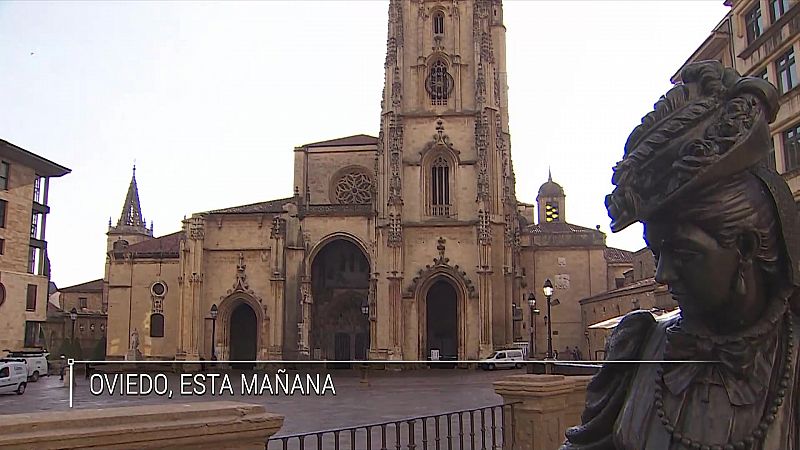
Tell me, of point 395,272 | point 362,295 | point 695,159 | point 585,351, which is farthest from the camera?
point 585,351

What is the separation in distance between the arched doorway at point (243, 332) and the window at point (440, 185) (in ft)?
43.5

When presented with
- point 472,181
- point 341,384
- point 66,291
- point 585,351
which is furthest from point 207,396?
point 66,291

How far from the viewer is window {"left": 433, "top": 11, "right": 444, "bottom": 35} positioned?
42250 millimetres

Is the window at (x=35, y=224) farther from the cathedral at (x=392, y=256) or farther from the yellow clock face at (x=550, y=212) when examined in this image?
the yellow clock face at (x=550, y=212)

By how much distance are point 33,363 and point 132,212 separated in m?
56.0

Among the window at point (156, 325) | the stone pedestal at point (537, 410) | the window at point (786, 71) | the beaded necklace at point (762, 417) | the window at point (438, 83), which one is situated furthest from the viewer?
the window at point (156, 325)

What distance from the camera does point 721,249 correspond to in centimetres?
148

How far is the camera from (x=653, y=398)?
1.65 meters

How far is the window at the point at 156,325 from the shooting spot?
45125 millimetres

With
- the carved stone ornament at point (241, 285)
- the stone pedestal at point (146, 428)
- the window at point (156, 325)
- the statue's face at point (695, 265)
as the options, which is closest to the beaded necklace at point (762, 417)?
the statue's face at point (695, 265)

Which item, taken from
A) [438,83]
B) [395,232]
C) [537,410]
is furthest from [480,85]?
[537,410]

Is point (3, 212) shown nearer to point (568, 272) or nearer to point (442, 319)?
point (442, 319)

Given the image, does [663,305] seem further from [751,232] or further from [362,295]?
[751,232]

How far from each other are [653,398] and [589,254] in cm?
5126
